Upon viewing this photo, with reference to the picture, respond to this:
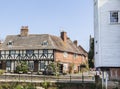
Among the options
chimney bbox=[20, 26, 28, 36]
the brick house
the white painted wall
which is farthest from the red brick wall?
the white painted wall

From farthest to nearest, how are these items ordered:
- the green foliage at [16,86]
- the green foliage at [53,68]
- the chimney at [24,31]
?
the chimney at [24,31]
the green foliage at [53,68]
the green foliage at [16,86]

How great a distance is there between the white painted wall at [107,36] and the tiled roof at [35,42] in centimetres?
2485

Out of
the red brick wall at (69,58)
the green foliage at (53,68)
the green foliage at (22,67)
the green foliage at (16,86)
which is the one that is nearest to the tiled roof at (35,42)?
the red brick wall at (69,58)

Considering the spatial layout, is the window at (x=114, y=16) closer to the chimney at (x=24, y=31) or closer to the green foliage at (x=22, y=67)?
the green foliage at (x=22, y=67)

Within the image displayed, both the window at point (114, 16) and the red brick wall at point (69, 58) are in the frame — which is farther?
the red brick wall at point (69, 58)

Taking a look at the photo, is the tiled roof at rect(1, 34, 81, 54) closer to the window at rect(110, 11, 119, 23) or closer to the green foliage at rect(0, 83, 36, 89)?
the green foliage at rect(0, 83, 36, 89)

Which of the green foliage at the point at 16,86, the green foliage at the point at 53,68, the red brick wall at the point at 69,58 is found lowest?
the green foliage at the point at 16,86

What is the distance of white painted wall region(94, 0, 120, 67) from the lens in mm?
32750

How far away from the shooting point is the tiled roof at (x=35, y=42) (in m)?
58.4

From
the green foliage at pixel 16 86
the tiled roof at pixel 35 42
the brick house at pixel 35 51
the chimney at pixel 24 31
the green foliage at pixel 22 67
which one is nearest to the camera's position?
the green foliage at pixel 16 86

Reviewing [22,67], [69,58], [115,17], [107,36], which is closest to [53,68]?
[22,67]

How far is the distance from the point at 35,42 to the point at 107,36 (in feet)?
92.0

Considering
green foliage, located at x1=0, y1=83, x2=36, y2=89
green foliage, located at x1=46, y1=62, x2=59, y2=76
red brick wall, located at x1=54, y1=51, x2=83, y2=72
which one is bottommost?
green foliage, located at x1=0, y1=83, x2=36, y2=89

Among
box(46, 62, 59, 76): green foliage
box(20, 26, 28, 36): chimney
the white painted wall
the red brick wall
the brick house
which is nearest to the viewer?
the white painted wall
